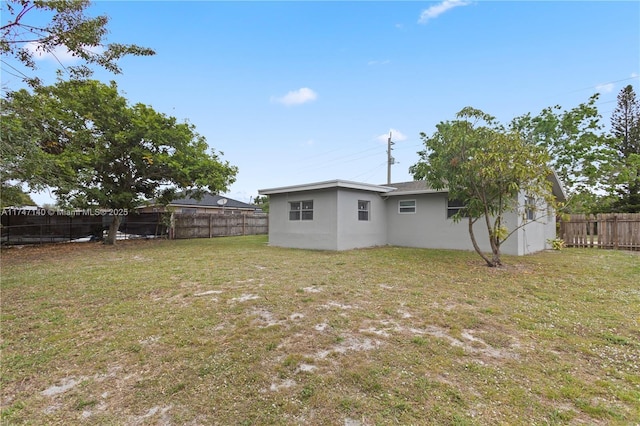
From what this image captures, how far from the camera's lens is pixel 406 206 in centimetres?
1245

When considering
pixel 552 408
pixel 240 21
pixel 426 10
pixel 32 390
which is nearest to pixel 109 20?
pixel 32 390

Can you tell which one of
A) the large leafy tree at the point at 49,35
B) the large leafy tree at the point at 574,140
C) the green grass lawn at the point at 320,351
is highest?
the large leafy tree at the point at 574,140

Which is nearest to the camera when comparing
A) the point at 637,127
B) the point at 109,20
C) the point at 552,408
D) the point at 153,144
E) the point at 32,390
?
the point at 552,408

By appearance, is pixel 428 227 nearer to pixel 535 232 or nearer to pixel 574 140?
pixel 535 232

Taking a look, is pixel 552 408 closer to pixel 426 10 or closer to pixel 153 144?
pixel 426 10

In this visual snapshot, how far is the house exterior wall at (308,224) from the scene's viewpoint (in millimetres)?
11141

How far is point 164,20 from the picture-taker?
752 centimetres

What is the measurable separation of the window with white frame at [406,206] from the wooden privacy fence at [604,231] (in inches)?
229

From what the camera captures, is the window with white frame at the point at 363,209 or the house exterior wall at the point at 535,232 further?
the window with white frame at the point at 363,209

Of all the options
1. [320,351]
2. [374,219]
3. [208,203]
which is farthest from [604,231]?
[208,203]

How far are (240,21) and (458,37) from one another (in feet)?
23.9

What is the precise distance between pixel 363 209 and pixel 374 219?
73 cm

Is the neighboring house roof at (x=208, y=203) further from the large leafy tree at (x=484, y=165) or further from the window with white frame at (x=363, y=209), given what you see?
the large leafy tree at (x=484, y=165)

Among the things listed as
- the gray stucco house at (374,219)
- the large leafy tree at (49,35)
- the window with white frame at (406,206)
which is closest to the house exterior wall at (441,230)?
the gray stucco house at (374,219)
